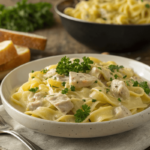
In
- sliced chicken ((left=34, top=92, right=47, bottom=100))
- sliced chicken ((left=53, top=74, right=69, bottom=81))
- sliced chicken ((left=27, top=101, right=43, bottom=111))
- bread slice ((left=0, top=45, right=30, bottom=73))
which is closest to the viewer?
sliced chicken ((left=27, top=101, right=43, bottom=111))

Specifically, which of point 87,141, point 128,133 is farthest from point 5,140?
point 128,133

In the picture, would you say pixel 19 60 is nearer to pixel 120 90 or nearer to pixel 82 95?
pixel 82 95

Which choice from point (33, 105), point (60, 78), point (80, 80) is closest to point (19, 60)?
Answer: point (60, 78)

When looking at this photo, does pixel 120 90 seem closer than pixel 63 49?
Yes

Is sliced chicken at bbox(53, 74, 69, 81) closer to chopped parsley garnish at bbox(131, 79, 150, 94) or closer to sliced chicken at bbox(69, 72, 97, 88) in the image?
sliced chicken at bbox(69, 72, 97, 88)

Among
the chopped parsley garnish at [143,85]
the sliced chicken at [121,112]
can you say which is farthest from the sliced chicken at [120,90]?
the chopped parsley garnish at [143,85]

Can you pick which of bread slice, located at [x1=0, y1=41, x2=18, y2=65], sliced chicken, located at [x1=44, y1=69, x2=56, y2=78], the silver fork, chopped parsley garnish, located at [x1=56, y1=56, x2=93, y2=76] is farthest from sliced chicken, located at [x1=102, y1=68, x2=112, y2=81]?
bread slice, located at [x1=0, y1=41, x2=18, y2=65]
